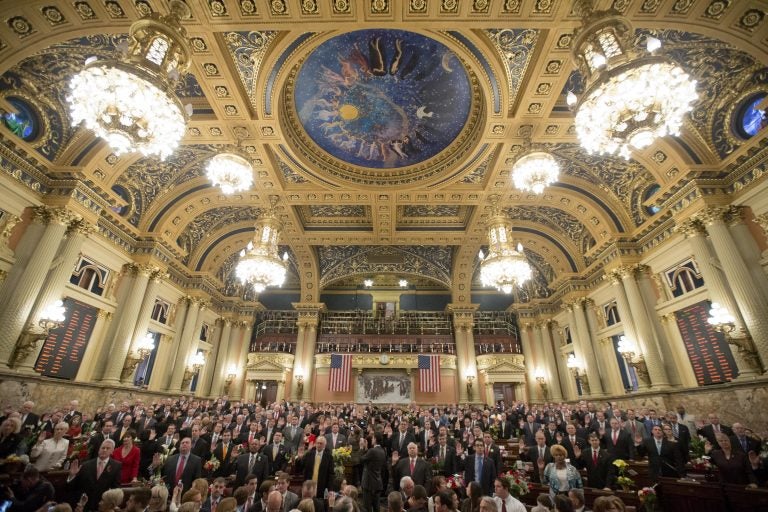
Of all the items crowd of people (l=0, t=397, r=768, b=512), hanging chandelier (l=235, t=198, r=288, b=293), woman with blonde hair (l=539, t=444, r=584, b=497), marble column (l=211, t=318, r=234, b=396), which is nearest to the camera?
crowd of people (l=0, t=397, r=768, b=512)

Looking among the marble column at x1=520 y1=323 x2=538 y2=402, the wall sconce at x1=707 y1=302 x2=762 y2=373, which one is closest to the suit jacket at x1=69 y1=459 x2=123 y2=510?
the wall sconce at x1=707 y1=302 x2=762 y2=373

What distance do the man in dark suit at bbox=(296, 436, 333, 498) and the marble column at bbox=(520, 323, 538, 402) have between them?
1718cm

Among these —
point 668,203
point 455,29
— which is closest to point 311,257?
point 455,29

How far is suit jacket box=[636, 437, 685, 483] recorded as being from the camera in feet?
19.4

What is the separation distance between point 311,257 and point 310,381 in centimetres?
714

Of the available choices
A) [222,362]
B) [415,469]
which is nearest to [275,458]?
[415,469]

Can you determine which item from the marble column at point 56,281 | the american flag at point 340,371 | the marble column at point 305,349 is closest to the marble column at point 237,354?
the marble column at point 305,349

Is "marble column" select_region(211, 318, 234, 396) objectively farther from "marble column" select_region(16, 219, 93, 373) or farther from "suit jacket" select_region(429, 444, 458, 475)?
"suit jacket" select_region(429, 444, 458, 475)

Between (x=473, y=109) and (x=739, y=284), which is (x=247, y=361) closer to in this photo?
(x=473, y=109)

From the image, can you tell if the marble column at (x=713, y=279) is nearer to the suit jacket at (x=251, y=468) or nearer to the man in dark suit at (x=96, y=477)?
the suit jacket at (x=251, y=468)

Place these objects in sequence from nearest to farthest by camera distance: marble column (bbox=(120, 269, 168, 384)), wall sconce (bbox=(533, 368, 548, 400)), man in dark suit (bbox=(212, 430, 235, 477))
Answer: man in dark suit (bbox=(212, 430, 235, 477)) → marble column (bbox=(120, 269, 168, 384)) → wall sconce (bbox=(533, 368, 548, 400))

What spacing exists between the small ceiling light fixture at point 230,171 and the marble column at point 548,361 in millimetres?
18044

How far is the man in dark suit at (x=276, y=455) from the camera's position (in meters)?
Answer: 6.56

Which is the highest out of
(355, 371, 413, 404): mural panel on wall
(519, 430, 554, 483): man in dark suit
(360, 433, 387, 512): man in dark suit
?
(355, 371, 413, 404): mural panel on wall
